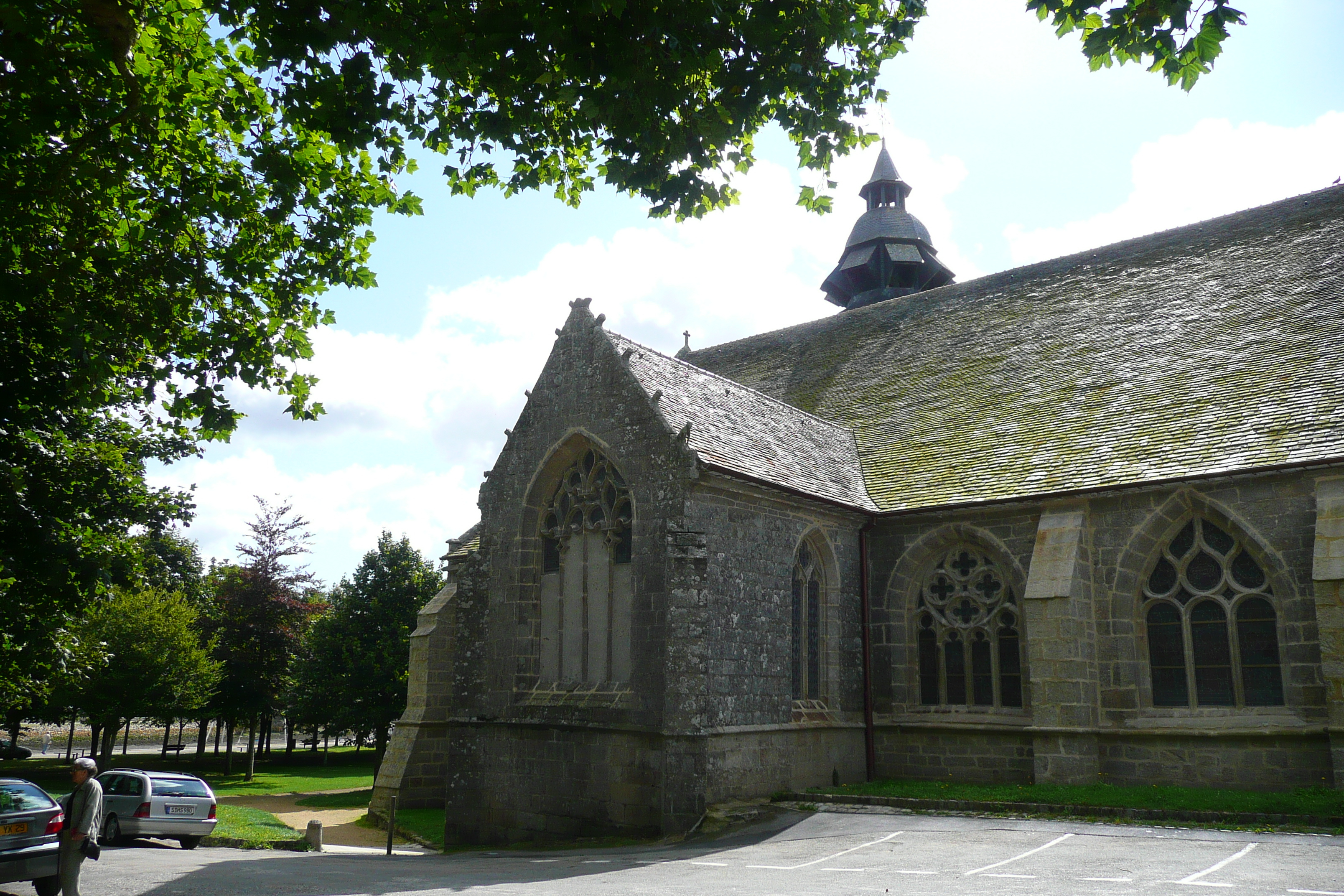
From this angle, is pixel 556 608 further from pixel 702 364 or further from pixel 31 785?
pixel 702 364

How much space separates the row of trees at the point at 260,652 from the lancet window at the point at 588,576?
19193 millimetres

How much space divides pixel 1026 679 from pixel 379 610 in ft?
85.4

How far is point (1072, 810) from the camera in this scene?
1189cm

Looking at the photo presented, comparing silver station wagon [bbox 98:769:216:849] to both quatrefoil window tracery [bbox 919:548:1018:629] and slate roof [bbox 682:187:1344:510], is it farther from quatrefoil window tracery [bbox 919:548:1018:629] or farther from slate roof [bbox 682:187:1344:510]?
quatrefoil window tracery [bbox 919:548:1018:629]

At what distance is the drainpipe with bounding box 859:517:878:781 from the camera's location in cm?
1673

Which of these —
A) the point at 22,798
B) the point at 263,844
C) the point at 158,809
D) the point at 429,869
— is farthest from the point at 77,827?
the point at 158,809

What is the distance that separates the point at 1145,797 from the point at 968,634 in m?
4.65

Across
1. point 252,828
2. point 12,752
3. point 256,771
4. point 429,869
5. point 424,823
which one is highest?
point 429,869

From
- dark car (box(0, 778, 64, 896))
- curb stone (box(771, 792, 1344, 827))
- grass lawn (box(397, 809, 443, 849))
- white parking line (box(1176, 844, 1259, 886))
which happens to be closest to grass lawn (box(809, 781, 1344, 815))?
curb stone (box(771, 792, 1344, 827))

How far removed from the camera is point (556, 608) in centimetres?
1625

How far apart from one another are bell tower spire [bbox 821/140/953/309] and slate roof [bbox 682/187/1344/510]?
586 centimetres

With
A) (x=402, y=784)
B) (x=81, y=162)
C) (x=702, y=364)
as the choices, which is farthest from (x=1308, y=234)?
(x=402, y=784)

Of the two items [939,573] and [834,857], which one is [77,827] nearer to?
[834,857]

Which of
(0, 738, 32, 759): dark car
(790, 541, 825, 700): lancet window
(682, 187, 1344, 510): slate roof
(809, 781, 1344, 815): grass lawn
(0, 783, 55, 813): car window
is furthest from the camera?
(0, 738, 32, 759): dark car
